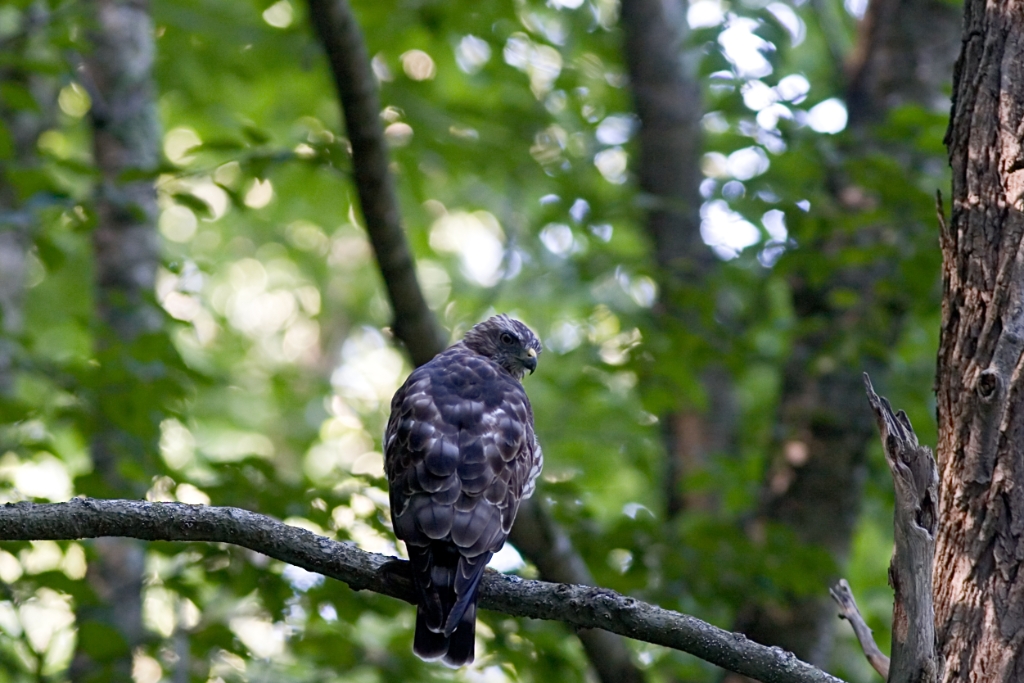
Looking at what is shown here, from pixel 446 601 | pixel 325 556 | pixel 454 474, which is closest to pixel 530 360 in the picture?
pixel 454 474

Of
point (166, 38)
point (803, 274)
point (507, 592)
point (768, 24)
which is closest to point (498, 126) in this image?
point (768, 24)

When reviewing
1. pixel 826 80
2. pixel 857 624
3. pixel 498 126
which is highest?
pixel 826 80

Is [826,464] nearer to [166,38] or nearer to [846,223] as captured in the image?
[846,223]

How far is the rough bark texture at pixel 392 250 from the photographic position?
4648 millimetres

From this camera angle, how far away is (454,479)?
3.74 meters

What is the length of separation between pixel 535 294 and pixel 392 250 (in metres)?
4.00

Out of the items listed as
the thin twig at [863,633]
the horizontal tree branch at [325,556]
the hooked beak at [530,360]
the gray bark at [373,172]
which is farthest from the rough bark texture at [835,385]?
the horizontal tree branch at [325,556]

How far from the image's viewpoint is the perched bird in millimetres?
3455

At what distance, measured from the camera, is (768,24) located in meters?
6.01

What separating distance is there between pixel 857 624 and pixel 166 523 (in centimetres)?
216

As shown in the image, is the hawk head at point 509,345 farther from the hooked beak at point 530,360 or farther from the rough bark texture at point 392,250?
the rough bark texture at point 392,250

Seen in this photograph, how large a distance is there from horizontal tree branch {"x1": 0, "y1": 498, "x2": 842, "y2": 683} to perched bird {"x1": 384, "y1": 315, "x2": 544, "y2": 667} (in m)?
0.48

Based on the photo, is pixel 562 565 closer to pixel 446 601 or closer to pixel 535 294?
pixel 446 601

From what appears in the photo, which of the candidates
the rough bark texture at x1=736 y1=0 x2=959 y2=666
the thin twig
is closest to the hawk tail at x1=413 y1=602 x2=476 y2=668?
the thin twig
